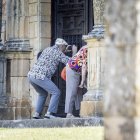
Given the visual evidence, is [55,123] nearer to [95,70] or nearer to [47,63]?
[95,70]

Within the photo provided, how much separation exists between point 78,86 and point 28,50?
346 cm

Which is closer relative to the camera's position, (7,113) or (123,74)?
(123,74)

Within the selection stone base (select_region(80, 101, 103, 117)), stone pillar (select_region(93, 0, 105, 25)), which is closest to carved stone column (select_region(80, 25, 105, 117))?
stone base (select_region(80, 101, 103, 117))

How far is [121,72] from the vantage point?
4.53 meters

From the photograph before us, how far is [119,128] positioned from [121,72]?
0.32m

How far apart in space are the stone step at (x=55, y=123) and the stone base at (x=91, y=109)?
1.09 m

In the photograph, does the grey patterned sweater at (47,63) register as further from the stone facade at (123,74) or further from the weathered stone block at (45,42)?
the stone facade at (123,74)

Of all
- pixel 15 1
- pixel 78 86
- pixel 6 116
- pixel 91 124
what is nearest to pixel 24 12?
pixel 15 1

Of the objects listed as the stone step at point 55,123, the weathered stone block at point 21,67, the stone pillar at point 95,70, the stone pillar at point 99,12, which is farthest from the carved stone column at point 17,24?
the stone step at point 55,123

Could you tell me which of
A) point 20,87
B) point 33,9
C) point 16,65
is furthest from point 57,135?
point 33,9

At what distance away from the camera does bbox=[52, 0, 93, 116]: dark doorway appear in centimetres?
2002

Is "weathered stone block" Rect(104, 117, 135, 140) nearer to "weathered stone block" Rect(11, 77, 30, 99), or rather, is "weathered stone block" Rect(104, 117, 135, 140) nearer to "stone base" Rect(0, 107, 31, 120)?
"stone base" Rect(0, 107, 31, 120)

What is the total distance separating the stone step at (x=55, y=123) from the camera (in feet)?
50.8

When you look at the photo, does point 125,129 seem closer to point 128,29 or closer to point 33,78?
point 128,29
